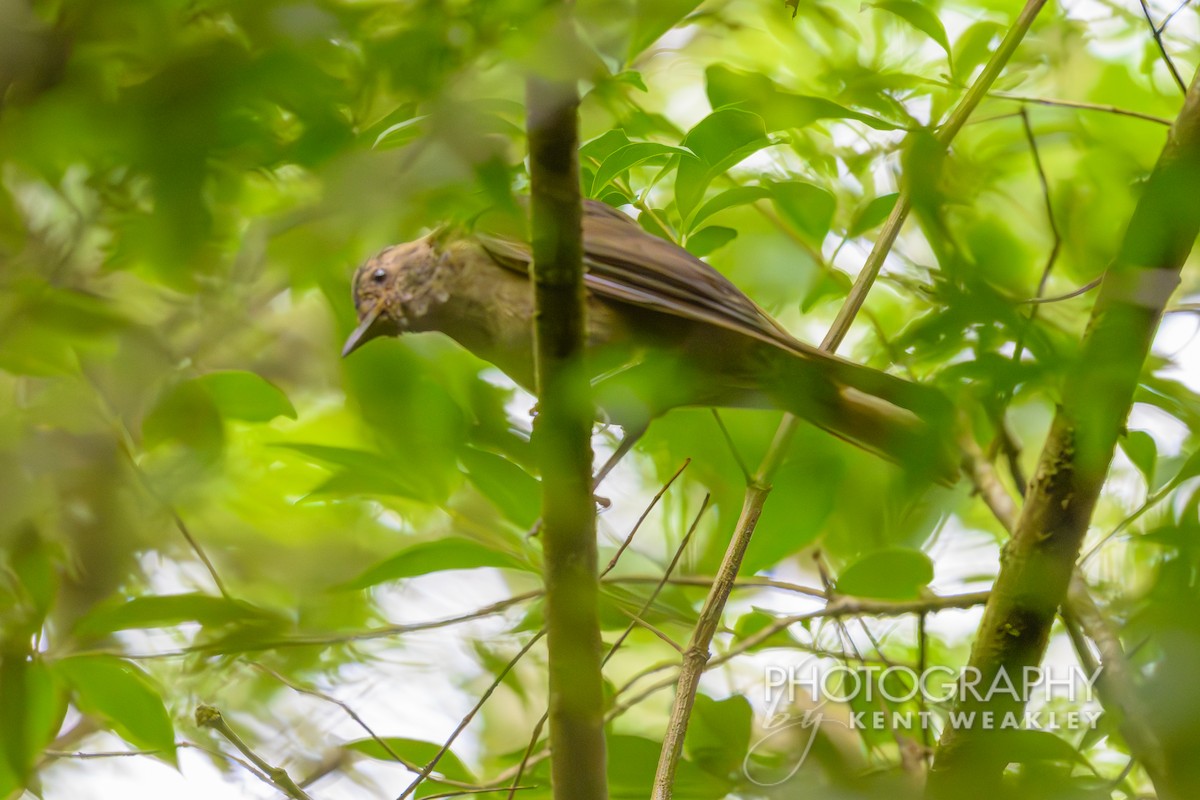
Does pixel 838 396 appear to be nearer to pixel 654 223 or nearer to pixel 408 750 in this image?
pixel 654 223

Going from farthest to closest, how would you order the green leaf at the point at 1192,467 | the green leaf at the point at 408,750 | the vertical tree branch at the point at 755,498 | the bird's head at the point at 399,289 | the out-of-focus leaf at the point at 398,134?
the bird's head at the point at 399,289, the green leaf at the point at 408,750, the vertical tree branch at the point at 755,498, the green leaf at the point at 1192,467, the out-of-focus leaf at the point at 398,134

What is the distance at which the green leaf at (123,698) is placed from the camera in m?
1.91

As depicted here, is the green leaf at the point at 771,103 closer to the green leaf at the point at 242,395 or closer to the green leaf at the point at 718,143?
the green leaf at the point at 718,143

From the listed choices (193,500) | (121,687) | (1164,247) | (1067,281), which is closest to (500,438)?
(193,500)

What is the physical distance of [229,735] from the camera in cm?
184

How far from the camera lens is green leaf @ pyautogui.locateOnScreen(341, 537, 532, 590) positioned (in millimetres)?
1942

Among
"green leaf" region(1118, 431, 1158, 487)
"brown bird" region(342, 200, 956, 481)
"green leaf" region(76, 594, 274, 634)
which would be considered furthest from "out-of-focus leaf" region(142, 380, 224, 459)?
"green leaf" region(1118, 431, 1158, 487)

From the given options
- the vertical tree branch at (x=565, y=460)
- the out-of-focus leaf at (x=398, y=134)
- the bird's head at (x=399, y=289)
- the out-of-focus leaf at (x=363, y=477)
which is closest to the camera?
the out-of-focus leaf at (x=398, y=134)

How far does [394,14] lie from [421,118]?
9 centimetres

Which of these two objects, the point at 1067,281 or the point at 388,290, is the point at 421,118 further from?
the point at 1067,281

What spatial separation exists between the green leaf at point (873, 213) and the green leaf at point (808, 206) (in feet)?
0.19

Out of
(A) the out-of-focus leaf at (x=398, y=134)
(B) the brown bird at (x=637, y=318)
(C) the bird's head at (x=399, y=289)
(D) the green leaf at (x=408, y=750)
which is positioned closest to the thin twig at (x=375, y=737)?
(D) the green leaf at (x=408, y=750)

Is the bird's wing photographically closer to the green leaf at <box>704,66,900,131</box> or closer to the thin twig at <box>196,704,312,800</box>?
the green leaf at <box>704,66,900,131</box>

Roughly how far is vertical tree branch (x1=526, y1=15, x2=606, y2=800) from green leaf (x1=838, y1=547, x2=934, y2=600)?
2.48ft
